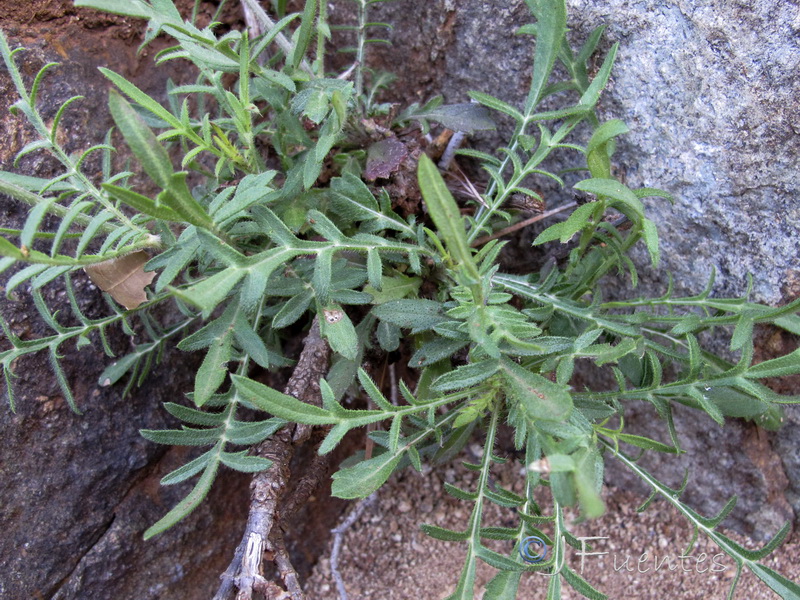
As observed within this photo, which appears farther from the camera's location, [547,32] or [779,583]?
[547,32]

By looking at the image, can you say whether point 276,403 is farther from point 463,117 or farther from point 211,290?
point 463,117

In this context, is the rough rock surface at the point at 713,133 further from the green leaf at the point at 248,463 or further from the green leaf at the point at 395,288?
the green leaf at the point at 248,463

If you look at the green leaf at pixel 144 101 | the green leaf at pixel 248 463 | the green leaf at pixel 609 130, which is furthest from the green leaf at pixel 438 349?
the green leaf at pixel 144 101

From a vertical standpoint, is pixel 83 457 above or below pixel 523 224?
below

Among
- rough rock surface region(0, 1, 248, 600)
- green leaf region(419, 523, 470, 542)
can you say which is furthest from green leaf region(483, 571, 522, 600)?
rough rock surface region(0, 1, 248, 600)

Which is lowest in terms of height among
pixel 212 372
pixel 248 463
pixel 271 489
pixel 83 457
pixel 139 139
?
pixel 83 457

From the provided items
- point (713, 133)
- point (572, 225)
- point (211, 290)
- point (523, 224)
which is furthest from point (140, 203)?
point (713, 133)

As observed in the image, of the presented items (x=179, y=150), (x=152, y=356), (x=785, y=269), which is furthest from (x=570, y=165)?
(x=152, y=356)

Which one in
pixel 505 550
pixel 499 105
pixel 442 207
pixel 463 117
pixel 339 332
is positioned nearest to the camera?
pixel 442 207
